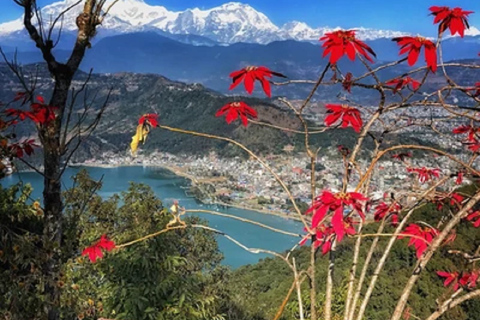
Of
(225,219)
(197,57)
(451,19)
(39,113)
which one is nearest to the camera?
(451,19)

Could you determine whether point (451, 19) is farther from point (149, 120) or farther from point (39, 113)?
point (39, 113)

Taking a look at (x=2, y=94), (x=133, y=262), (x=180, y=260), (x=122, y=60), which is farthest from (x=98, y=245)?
(x=122, y=60)

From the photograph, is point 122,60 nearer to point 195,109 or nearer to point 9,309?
point 195,109

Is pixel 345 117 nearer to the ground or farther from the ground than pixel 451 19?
nearer to the ground

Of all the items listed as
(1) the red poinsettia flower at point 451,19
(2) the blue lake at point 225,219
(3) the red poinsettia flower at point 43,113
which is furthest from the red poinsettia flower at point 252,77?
(2) the blue lake at point 225,219

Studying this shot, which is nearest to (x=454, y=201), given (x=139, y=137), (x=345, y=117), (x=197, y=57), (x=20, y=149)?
(x=345, y=117)

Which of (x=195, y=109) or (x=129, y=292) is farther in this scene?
(x=195, y=109)

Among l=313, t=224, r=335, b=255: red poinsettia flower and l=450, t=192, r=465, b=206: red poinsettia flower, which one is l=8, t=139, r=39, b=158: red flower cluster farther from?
l=450, t=192, r=465, b=206: red poinsettia flower
